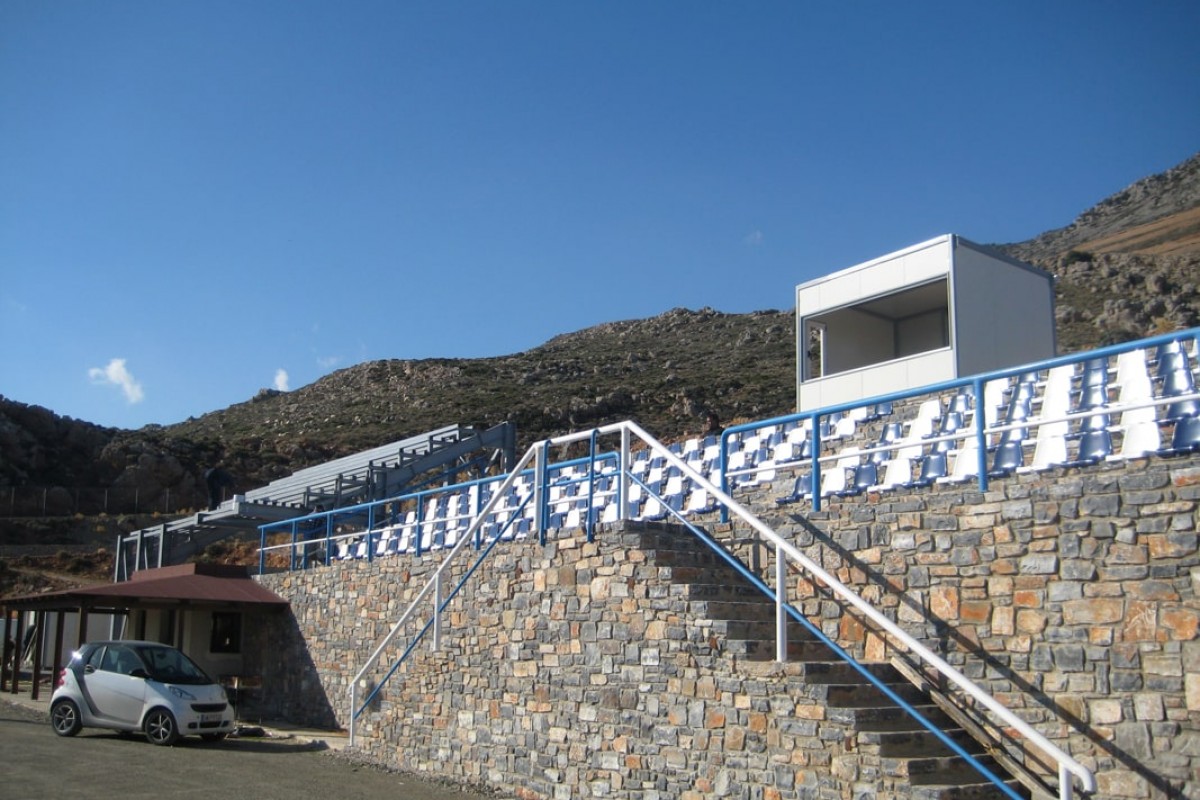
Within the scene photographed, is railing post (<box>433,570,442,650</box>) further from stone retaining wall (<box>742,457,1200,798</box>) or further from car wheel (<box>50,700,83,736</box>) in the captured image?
car wheel (<box>50,700,83,736</box>)

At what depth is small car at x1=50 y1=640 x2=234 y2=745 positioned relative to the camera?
13805mm

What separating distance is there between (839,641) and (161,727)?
938 cm

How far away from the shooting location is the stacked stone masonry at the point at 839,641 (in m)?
7.21

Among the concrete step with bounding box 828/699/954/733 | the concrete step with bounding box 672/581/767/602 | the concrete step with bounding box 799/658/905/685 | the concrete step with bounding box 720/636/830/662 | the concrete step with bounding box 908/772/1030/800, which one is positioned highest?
the concrete step with bounding box 672/581/767/602

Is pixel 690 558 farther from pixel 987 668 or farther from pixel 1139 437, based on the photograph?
pixel 1139 437

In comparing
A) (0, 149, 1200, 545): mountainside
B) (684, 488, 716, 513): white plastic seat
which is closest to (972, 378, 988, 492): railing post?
(684, 488, 716, 513): white plastic seat

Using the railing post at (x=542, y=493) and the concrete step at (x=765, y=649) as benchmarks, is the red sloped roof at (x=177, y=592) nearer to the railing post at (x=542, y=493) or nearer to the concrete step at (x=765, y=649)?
the railing post at (x=542, y=493)

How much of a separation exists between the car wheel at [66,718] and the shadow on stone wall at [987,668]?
10.6m

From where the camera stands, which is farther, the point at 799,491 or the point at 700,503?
the point at 700,503

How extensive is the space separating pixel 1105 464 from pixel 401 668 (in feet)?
28.8

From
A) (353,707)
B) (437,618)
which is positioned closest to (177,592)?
(353,707)

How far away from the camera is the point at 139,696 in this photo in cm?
1396

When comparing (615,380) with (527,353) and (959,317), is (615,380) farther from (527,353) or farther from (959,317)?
(959,317)

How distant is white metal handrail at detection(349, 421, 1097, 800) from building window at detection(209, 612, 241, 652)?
6.97 meters
